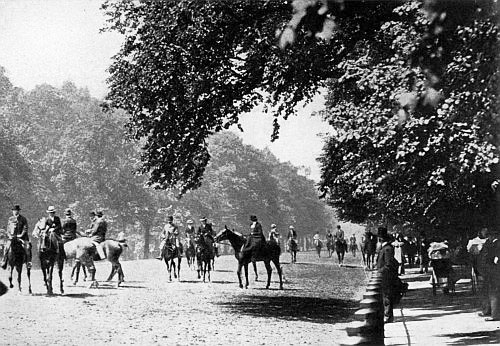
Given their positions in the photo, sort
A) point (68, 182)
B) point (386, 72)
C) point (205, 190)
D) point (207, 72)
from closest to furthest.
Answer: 1. point (386, 72)
2. point (207, 72)
3. point (68, 182)
4. point (205, 190)

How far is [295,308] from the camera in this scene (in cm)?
2073

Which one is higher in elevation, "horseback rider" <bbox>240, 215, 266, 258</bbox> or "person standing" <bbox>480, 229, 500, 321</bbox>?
"horseback rider" <bbox>240, 215, 266, 258</bbox>

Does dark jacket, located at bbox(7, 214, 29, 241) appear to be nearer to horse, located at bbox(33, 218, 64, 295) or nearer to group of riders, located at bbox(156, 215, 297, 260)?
horse, located at bbox(33, 218, 64, 295)

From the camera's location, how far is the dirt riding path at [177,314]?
14117 mm

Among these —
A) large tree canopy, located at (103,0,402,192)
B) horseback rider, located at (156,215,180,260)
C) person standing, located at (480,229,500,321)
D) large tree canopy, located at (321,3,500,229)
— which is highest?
large tree canopy, located at (103,0,402,192)

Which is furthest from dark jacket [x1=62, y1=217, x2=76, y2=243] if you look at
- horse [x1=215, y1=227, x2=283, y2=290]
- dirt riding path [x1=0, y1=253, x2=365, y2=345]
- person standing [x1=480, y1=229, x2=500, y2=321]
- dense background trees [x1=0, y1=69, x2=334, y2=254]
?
dense background trees [x1=0, y1=69, x2=334, y2=254]

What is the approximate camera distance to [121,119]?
68.4 metres

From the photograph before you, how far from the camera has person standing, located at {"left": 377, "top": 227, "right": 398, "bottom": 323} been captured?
17.2 metres

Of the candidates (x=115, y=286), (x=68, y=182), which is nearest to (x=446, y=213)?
(x=115, y=286)

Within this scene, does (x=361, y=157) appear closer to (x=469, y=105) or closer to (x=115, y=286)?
(x=469, y=105)

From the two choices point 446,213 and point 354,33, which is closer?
point 354,33

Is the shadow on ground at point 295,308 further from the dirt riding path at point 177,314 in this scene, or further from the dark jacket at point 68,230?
the dark jacket at point 68,230

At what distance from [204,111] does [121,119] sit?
47.3 m

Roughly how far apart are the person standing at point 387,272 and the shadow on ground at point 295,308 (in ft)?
3.51
